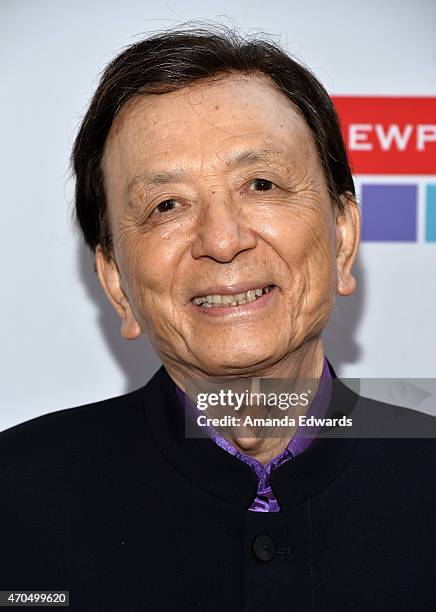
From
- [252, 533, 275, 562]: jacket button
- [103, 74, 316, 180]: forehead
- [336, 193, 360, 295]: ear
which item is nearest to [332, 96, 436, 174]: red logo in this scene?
[336, 193, 360, 295]: ear

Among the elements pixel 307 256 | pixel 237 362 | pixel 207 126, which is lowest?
pixel 237 362

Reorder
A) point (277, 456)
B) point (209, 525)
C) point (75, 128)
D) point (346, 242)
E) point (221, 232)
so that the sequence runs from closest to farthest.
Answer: point (221, 232) < point (209, 525) < point (277, 456) < point (346, 242) < point (75, 128)

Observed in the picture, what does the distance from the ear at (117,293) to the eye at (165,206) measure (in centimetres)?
25

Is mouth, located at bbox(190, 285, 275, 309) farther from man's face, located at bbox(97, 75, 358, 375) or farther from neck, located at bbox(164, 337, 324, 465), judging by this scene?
neck, located at bbox(164, 337, 324, 465)

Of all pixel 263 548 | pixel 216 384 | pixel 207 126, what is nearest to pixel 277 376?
pixel 216 384

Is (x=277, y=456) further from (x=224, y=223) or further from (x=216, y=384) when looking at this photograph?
(x=224, y=223)

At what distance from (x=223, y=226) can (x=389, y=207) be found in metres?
0.95

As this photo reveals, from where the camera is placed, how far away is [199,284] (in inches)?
63.3

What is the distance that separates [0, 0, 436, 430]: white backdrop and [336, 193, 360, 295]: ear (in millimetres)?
539

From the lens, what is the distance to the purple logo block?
7.87 ft

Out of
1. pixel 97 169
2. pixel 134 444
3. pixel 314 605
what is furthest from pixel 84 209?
pixel 314 605

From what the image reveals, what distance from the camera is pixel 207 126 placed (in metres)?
1.67

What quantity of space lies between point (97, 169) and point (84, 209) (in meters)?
0.12

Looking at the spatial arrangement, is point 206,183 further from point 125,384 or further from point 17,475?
point 125,384
